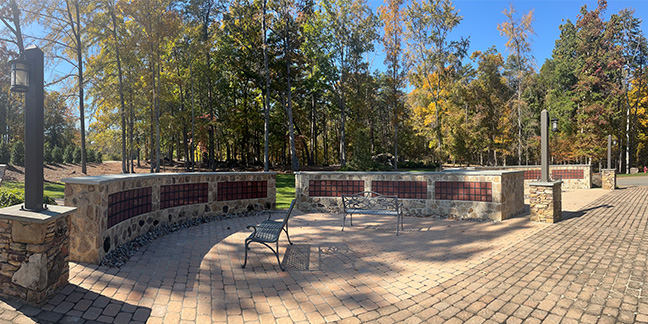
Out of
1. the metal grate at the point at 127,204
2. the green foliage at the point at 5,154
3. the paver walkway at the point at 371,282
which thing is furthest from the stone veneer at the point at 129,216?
the green foliage at the point at 5,154

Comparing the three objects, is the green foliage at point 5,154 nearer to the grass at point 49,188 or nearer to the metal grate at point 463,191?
the grass at point 49,188

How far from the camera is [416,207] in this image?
8.96 m

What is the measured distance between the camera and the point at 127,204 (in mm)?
5516

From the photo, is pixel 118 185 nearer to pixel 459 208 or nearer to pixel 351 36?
pixel 459 208

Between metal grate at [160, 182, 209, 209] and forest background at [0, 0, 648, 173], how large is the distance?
1043 centimetres

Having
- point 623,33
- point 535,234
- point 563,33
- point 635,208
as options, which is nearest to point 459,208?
point 535,234

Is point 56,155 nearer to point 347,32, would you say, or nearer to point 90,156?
point 90,156

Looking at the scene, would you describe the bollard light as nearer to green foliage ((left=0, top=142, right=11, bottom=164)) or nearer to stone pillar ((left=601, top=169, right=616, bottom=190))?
stone pillar ((left=601, top=169, right=616, bottom=190))

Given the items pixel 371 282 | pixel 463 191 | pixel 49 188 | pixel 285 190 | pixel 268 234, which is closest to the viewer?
pixel 371 282

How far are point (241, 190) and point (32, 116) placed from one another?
19.6ft

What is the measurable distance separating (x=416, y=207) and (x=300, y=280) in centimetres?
586

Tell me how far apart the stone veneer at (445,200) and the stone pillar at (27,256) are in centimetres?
712

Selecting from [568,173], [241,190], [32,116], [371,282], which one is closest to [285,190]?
[241,190]

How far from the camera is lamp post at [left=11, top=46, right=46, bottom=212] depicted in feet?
11.1
